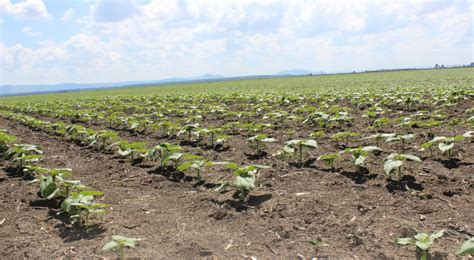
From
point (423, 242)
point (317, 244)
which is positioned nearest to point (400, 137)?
point (423, 242)

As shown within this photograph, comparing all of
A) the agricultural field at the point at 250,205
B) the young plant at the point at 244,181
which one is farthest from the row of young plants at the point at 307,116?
the young plant at the point at 244,181

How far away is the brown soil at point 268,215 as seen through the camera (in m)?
3.25

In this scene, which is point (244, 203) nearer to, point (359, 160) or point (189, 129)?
point (359, 160)

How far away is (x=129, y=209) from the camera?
14.0 ft

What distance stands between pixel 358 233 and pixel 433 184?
161 cm

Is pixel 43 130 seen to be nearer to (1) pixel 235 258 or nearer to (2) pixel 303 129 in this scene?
(2) pixel 303 129

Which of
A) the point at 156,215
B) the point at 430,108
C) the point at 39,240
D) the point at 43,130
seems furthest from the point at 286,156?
the point at 43,130

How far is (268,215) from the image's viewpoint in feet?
12.6

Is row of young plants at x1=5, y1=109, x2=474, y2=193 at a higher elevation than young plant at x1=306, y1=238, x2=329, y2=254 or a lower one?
higher

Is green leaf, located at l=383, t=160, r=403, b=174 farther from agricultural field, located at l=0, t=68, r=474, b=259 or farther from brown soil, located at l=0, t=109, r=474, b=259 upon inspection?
brown soil, located at l=0, t=109, r=474, b=259

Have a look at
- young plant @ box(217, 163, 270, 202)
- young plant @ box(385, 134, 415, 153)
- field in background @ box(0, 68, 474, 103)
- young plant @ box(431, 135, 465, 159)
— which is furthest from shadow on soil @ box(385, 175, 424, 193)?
field in background @ box(0, 68, 474, 103)

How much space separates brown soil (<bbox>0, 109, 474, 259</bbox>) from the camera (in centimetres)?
325

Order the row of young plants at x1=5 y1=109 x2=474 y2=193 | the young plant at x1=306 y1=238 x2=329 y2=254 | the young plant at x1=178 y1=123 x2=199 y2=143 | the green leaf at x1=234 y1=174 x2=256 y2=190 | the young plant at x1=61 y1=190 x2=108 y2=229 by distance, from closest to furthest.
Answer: the young plant at x1=306 y1=238 x2=329 y2=254
the young plant at x1=61 y1=190 x2=108 y2=229
the green leaf at x1=234 y1=174 x2=256 y2=190
the row of young plants at x1=5 y1=109 x2=474 y2=193
the young plant at x1=178 y1=123 x2=199 y2=143

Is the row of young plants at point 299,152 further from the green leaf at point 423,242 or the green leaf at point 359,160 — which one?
the green leaf at point 423,242
